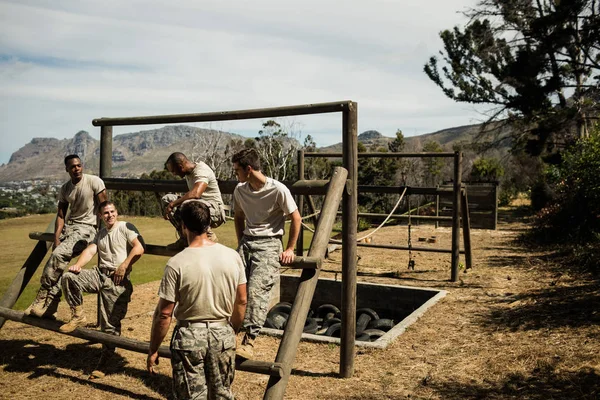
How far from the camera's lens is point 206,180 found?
4.98m

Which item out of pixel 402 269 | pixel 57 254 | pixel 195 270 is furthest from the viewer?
pixel 402 269

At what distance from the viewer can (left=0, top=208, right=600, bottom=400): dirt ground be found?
187 inches

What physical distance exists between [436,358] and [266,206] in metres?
2.59

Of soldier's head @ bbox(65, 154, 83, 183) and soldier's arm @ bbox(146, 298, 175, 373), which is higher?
soldier's head @ bbox(65, 154, 83, 183)

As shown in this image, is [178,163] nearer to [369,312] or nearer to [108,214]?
[108,214]

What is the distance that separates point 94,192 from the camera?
18.7 ft

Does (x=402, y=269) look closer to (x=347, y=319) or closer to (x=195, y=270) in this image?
(x=347, y=319)

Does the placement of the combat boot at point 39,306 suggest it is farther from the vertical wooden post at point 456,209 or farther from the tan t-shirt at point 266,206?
the vertical wooden post at point 456,209

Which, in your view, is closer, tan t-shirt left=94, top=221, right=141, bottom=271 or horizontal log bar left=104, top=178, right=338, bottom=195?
horizontal log bar left=104, top=178, right=338, bottom=195

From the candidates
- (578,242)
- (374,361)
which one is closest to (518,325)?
(374,361)

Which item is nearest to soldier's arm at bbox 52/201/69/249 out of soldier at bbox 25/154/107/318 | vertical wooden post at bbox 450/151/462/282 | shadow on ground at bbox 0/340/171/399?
soldier at bbox 25/154/107/318

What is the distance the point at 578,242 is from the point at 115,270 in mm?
10067

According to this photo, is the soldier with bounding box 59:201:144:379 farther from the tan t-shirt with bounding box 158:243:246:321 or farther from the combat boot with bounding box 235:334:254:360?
the tan t-shirt with bounding box 158:243:246:321

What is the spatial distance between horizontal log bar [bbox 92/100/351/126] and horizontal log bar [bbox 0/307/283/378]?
7.00ft
